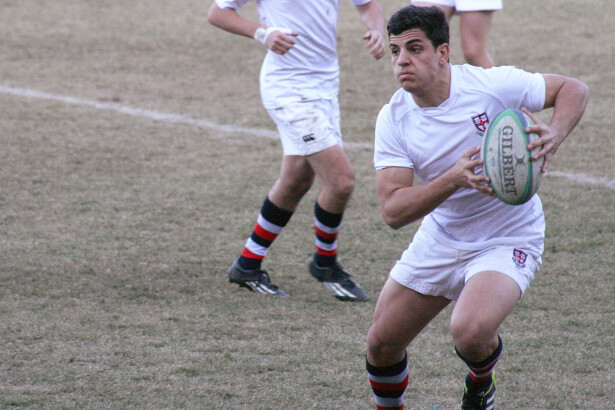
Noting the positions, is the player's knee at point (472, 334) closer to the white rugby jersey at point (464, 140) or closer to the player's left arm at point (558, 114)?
the white rugby jersey at point (464, 140)

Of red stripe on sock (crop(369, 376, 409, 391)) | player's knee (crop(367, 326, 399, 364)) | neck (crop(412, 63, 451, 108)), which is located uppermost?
neck (crop(412, 63, 451, 108))

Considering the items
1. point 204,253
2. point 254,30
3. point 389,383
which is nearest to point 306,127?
point 254,30

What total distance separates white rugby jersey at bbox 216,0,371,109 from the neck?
1.89 metres

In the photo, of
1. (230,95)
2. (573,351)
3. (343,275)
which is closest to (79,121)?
(230,95)

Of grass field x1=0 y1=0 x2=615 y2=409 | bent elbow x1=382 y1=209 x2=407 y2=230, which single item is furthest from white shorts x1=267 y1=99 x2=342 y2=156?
bent elbow x1=382 y1=209 x2=407 y2=230

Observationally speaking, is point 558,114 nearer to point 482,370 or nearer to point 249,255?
point 482,370

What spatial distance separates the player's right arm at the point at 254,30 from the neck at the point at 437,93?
5.91 ft

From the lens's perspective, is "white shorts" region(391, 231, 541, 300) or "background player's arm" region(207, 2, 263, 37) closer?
"white shorts" region(391, 231, 541, 300)

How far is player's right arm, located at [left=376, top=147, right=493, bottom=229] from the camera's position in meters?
3.26

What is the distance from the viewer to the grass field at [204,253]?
431cm

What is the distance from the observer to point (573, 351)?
461 cm

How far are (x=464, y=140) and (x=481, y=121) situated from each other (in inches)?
4.1

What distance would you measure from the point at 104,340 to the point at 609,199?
13.5 ft

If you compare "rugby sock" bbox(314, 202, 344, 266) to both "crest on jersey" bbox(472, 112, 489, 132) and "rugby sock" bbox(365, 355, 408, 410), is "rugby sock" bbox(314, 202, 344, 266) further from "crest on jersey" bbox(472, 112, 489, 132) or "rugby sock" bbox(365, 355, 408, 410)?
"crest on jersey" bbox(472, 112, 489, 132)
